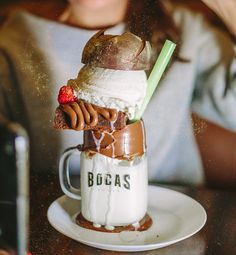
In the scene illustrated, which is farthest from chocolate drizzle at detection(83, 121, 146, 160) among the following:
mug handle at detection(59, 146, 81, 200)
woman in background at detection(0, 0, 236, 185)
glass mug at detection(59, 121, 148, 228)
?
woman in background at detection(0, 0, 236, 185)

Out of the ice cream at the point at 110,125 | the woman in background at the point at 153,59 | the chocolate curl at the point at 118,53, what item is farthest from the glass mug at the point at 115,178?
the woman in background at the point at 153,59

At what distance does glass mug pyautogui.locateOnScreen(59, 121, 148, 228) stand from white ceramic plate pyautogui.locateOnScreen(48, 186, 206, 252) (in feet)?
0.11

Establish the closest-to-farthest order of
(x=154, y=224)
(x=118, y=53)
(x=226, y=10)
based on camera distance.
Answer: (x=118, y=53) → (x=154, y=224) → (x=226, y=10)

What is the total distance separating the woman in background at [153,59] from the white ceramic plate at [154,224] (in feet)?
0.55

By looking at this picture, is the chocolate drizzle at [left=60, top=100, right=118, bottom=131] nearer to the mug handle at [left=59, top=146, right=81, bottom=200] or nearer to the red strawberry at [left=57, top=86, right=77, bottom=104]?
the red strawberry at [left=57, top=86, right=77, bottom=104]

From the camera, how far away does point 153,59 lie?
123 cm

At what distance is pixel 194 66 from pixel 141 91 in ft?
1.09

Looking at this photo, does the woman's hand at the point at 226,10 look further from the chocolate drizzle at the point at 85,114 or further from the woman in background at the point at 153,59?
the chocolate drizzle at the point at 85,114

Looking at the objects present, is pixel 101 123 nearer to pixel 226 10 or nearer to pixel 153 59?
pixel 153 59

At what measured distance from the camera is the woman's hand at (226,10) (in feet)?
4.01

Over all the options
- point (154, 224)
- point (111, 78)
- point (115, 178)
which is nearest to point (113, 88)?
point (111, 78)

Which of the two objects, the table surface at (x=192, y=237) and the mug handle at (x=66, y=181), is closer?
the table surface at (x=192, y=237)

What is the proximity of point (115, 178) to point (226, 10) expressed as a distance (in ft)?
1.59

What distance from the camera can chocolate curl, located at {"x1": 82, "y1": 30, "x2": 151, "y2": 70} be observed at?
958mm
